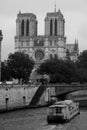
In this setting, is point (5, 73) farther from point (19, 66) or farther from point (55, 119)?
point (55, 119)

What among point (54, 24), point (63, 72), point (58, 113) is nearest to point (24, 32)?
point (54, 24)

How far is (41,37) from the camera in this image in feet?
386

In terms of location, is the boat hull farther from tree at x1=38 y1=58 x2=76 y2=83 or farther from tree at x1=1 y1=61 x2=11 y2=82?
tree at x1=38 y1=58 x2=76 y2=83

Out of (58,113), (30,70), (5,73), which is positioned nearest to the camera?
(58,113)

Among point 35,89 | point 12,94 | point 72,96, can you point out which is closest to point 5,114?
point 12,94

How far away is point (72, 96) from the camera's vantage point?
284ft

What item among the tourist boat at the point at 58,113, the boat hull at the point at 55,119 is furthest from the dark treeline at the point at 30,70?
the boat hull at the point at 55,119

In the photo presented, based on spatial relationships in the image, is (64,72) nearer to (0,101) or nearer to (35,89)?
(35,89)

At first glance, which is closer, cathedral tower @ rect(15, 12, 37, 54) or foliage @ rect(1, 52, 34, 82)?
foliage @ rect(1, 52, 34, 82)

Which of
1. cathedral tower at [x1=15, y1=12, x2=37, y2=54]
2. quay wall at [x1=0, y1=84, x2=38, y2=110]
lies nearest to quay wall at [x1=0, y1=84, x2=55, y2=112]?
quay wall at [x1=0, y1=84, x2=38, y2=110]

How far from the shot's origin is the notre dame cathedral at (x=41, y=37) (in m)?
115

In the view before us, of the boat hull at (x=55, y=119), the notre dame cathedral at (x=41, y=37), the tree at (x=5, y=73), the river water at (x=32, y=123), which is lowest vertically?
the river water at (x=32, y=123)

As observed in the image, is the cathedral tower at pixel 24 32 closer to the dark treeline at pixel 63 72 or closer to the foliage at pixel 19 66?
the dark treeline at pixel 63 72

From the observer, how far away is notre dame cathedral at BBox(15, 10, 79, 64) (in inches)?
4515
